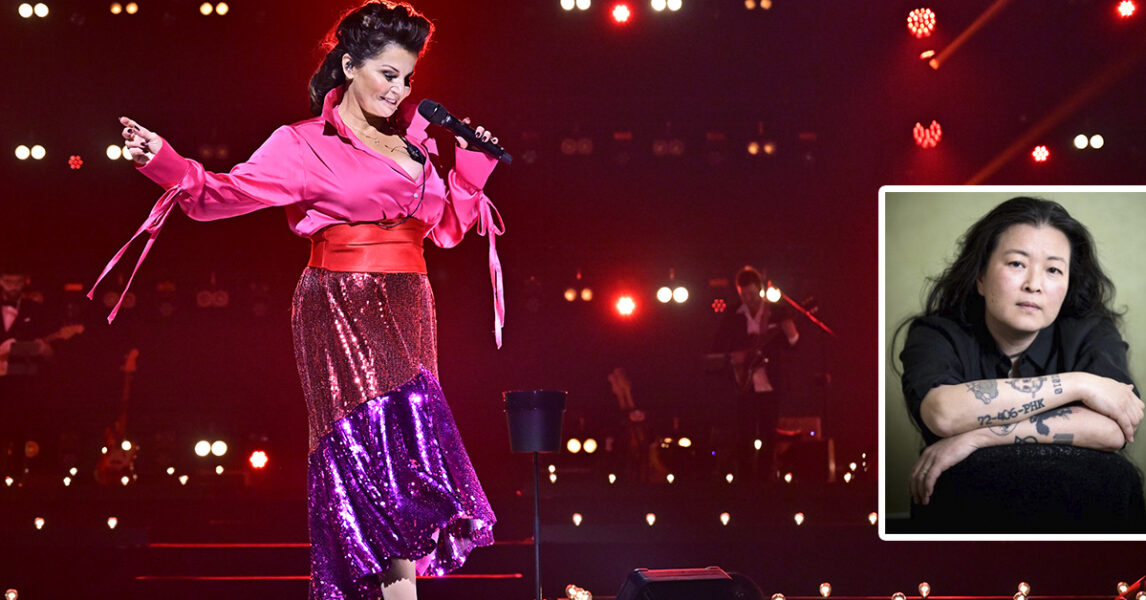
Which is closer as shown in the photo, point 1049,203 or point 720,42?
point 1049,203

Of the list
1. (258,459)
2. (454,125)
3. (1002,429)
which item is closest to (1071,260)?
(1002,429)

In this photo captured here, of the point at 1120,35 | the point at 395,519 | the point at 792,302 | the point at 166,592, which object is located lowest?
the point at 166,592

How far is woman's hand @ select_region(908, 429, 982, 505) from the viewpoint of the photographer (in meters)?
3.41

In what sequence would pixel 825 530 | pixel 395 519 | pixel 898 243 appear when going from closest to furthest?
1. pixel 395 519
2. pixel 898 243
3. pixel 825 530

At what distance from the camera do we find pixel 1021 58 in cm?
419

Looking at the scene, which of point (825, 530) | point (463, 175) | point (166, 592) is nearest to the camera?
point (463, 175)

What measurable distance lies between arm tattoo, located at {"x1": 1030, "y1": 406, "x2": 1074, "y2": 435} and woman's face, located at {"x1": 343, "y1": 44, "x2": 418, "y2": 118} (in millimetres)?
2164

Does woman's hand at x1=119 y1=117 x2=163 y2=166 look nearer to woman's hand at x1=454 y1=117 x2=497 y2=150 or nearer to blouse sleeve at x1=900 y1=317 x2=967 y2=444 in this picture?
woman's hand at x1=454 y1=117 x2=497 y2=150

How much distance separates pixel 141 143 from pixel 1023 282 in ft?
8.22

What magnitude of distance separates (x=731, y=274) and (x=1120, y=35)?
169 cm

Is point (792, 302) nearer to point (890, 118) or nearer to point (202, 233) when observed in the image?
point (890, 118)

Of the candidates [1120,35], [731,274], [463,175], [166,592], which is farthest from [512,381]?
[1120,35]

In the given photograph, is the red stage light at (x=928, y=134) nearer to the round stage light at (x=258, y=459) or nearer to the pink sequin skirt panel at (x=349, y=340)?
the pink sequin skirt panel at (x=349, y=340)

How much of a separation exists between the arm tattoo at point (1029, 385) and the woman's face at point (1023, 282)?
0.32ft
